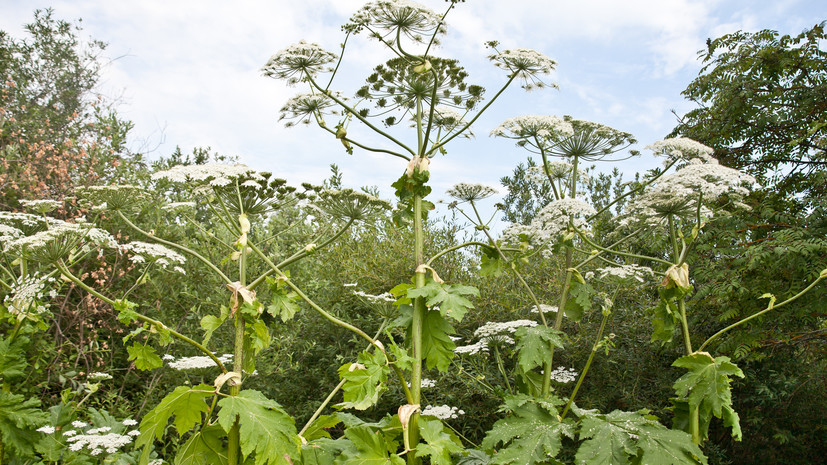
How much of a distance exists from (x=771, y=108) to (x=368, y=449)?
4922 mm

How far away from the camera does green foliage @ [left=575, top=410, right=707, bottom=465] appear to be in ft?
8.45

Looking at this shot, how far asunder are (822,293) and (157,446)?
20.5 ft

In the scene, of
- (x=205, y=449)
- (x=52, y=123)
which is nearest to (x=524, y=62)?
(x=205, y=449)

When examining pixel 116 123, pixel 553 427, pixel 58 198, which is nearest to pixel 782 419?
pixel 553 427

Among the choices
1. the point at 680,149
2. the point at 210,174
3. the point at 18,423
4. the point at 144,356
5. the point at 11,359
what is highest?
the point at 680,149

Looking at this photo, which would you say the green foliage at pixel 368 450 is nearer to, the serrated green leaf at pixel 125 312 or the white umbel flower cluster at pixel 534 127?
the serrated green leaf at pixel 125 312

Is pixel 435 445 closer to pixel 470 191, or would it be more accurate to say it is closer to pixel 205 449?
pixel 205 449

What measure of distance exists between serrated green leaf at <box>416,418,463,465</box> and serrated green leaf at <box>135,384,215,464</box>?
38.0 inches

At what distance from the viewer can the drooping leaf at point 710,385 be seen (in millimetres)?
2736

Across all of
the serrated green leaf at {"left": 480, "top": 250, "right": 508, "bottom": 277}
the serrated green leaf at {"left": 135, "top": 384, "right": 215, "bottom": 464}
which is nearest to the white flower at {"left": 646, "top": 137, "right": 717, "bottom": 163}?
the serrated green leaf at {"left": 480, "top": 250, "right": 508, "bottom": 277}

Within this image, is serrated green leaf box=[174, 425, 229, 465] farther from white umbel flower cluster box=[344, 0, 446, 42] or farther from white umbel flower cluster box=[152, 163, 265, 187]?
white umbel flower cluster box=[344, 0, 446, 42]

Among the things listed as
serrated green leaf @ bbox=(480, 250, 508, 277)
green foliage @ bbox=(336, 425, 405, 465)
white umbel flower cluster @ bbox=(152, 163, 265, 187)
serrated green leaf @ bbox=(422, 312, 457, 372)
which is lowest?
green foliage @ bbox=(336, 425, 405, 465)

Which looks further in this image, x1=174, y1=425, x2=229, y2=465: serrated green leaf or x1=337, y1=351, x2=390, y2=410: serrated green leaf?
x1=174, y1=425, x2=229, y2=465: serrated green leaf

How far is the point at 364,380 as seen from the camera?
2312 mm
